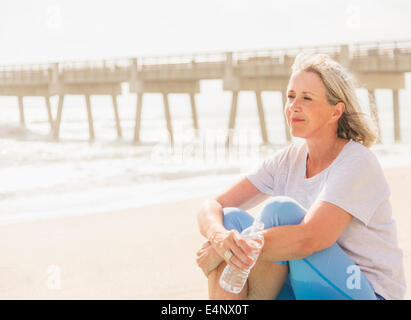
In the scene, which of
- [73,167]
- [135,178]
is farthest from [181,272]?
[73,167]

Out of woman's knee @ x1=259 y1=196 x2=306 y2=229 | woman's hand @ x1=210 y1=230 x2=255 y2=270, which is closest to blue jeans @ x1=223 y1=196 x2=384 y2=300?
woman's knee @ x1=259 y1=196 x2=306 y2=229

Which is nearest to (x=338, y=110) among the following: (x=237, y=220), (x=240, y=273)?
(x=237, y=220)

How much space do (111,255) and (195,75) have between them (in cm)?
1591

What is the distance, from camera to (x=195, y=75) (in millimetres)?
19406

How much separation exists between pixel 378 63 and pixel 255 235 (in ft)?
48.3

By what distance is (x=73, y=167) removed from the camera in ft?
44.2

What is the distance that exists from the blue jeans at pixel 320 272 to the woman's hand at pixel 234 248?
12 centimetres

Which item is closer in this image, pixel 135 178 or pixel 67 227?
pixel 67 227

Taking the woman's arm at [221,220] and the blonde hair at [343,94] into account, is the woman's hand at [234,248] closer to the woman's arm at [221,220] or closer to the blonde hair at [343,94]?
the woman's arm at [221,220]

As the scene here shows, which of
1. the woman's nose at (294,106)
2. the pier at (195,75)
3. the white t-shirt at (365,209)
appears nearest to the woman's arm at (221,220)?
the white t-shirt at (365,209)

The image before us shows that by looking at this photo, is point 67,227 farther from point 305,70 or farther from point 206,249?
point 305,70

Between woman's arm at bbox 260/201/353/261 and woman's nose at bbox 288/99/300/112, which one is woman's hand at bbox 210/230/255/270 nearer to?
woman's arm at bbox 260/201/353/261

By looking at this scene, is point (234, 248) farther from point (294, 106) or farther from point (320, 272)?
point (294, 106)

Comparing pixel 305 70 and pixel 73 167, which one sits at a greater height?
pixel 305 70
